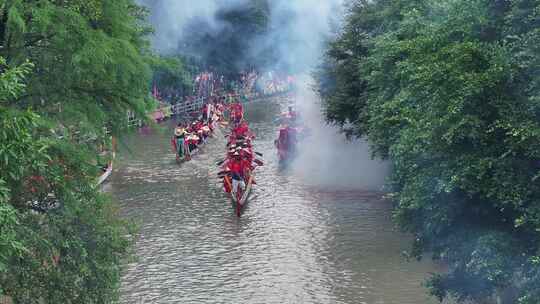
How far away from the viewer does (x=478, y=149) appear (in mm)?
11648

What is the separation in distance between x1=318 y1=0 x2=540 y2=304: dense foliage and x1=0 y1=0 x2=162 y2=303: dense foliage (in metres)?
4.68

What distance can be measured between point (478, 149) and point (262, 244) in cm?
998

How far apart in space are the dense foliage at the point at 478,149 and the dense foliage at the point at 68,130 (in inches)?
184

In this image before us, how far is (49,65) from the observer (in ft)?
37.7

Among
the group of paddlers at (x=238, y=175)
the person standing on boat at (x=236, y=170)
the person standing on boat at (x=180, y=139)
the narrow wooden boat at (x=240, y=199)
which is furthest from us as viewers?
the person standing on boat at (x=180, y=139)

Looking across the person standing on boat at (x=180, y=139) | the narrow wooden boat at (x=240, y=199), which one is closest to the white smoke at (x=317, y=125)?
the person standing on boat at (x=180, y=139)

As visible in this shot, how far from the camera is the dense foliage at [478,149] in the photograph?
1062cm

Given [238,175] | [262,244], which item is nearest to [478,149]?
[262,244]

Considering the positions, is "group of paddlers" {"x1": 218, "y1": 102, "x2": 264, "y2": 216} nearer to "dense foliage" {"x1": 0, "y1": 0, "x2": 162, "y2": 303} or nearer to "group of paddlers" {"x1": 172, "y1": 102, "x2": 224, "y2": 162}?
"group of paddlers" {"x1": 172, "y1": 102, "x2": 224, "y2": 162}

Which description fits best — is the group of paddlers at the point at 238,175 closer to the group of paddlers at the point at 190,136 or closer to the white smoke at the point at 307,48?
the white smoke at the point at 307,48

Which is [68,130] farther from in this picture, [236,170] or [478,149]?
[236,170]

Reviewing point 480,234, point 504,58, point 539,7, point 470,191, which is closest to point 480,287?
point 480,234

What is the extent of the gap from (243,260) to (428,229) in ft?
23.8

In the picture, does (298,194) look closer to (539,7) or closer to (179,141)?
(179,141)
